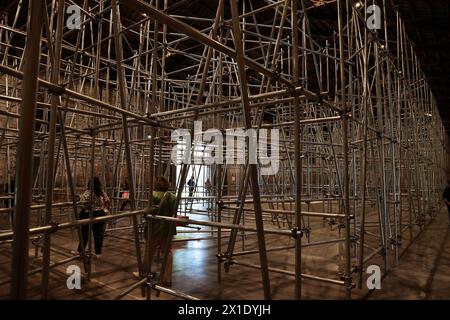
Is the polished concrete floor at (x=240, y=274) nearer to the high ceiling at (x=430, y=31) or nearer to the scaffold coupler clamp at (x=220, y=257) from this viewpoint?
the scaffold coupler clamp at (x=220, y=257)

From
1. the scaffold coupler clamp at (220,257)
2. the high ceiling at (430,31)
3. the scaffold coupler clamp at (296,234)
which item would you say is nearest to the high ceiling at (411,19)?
the high ceiling at (430,31)

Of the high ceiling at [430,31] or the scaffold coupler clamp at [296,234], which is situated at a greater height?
the high ceiling at [430,31]

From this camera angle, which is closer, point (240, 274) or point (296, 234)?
point (296, 234)

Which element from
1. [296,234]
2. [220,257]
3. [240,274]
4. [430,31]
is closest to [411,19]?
[430,31]

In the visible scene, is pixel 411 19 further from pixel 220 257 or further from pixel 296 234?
pixel 296 234

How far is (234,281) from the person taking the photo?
4.44m

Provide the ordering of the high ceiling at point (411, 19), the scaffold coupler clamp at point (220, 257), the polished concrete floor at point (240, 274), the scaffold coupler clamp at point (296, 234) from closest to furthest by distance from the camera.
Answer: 1. the scaffold coupler clamp at point (296, 234)
2. the polished concrete floor at point (240, 274)
3. the scaffold coupler clamp at point (220, 257)
4. the high ceiling at point (411, 19)

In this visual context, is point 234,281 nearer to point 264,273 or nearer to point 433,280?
point 264,273

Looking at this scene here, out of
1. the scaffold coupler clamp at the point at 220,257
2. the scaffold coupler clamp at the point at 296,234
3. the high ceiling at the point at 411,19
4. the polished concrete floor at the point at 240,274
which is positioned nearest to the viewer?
the scaffold coupler clamp at the point at 296,234

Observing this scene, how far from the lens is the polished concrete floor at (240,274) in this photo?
13.1ft

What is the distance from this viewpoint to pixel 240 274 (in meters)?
4.78

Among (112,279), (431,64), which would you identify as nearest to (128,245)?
(112,279)

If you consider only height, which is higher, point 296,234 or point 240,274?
point 296,234
